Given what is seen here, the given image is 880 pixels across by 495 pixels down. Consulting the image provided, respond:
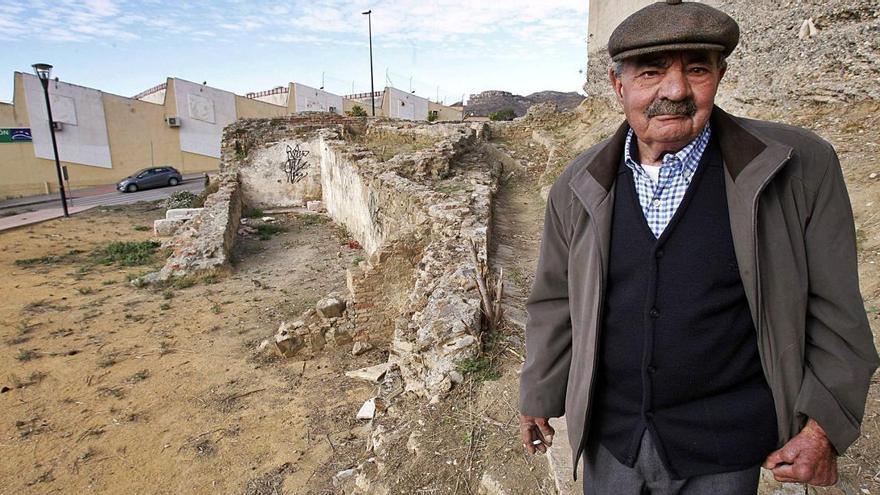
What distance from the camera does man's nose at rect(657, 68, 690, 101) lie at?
4.44ft

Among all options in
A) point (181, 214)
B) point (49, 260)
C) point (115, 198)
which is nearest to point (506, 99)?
point (115, 198)

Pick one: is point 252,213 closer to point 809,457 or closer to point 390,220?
point 390,220

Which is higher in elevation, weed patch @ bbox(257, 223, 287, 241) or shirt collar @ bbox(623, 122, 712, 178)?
shirt collar @ bbox(623, 122, 712, 178)

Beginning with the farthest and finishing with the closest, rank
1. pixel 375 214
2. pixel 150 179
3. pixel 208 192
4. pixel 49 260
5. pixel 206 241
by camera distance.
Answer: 1. pixel 150 179
2. pixel 208 192
3. pixel 49 260
4. pixel 206 241
5. pixel 375 214

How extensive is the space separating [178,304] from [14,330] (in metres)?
2.21

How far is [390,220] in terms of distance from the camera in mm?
8867

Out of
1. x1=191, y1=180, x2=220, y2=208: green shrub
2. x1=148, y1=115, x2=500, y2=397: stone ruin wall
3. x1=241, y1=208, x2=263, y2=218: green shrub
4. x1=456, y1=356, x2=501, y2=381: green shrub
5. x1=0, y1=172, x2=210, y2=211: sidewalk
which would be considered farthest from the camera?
x1=0, y1=172, x2=210, y2=211: sidewalk

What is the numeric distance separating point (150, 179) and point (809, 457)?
27.5 m

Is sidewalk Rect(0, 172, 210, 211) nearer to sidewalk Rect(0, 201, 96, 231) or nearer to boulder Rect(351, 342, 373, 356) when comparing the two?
sidewalk Rect(0, 201, 96, 231)

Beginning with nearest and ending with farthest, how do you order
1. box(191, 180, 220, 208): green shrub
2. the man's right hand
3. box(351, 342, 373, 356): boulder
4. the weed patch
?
1. the man's right hand
2. box(351, 342, 373, 356): boulder
3. the weed patch
4. box(191, 180, 220, 208): green shrub

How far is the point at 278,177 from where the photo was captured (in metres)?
16.3

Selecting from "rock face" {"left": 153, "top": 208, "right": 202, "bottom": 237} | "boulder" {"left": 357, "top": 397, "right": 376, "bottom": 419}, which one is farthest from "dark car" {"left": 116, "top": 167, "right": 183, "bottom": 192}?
"boulder" {"left": 357, "top": 397, "right": 376, "bottom": 419}

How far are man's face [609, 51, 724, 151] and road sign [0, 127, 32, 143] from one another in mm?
29234

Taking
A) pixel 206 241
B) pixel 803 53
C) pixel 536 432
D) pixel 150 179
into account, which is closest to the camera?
pixel 536 432
